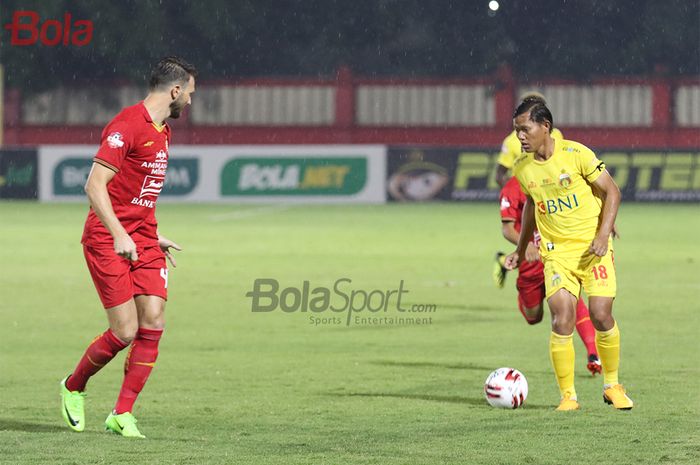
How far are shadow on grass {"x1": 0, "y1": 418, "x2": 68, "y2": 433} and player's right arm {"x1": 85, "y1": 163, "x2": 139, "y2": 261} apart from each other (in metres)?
1.14

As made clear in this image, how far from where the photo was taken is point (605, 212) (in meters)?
8.44

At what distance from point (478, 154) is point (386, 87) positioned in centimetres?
1427

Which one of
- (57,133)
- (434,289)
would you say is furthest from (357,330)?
(57,133)

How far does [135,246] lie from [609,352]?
2.96m

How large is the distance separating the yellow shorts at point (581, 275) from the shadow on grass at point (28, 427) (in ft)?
9.52

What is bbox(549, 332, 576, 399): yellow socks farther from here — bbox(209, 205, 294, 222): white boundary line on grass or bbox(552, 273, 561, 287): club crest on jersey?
bbox(209, 205, 294, 222): white boundary line on grass

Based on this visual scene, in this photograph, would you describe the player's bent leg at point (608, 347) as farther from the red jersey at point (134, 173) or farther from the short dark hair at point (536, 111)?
the red jersey at point (134, 173)

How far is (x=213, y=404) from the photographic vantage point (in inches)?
341

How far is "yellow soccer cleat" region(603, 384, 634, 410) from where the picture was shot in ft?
27.3

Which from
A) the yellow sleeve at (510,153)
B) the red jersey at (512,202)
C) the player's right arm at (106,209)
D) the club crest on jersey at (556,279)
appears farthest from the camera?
the yellow sleeve at (510,153)

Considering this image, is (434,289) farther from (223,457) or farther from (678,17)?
(678,17)

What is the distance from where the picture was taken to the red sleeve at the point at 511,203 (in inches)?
429

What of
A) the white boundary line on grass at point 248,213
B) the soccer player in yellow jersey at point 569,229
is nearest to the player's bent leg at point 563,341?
the soccer player in yellow jersey at point 569,229

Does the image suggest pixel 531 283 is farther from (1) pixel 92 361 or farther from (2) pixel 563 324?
(1) pixel 92 361
